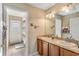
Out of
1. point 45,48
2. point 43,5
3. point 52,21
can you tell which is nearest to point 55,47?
point 45,48

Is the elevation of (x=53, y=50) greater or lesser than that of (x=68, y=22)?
lesser

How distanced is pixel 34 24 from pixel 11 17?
0.39m

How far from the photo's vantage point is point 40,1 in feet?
5.70

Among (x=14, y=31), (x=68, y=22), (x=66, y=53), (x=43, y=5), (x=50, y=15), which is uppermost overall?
(x=43, y=5)

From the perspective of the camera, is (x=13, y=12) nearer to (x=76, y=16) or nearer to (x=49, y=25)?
(x=49, y=25)

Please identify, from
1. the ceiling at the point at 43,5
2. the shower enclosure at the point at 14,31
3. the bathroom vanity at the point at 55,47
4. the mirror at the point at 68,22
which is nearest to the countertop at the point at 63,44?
the bathroom vanity at the point at 55,47

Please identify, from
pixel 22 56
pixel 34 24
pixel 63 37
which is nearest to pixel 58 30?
pixel 63 37

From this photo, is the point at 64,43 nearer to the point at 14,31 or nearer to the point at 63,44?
the point at 63,44

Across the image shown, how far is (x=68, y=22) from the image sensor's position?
1.70 metres

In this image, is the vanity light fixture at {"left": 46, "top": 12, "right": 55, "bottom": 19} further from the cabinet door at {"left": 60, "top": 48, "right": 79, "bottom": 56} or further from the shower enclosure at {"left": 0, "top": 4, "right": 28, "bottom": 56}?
the cabinet door at {"left": 60, "top": 48, "right": 79, "bottom": 56}

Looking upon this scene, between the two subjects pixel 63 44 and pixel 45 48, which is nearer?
pixel 63 44

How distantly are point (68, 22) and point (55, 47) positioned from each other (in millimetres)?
455

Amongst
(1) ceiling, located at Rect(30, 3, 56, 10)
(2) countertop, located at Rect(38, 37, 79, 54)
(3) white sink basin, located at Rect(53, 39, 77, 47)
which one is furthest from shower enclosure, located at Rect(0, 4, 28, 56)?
(3) white sink basin, located at Rect(53, 39, 77, 47)

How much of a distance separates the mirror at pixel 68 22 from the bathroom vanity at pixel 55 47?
135 millimetres
